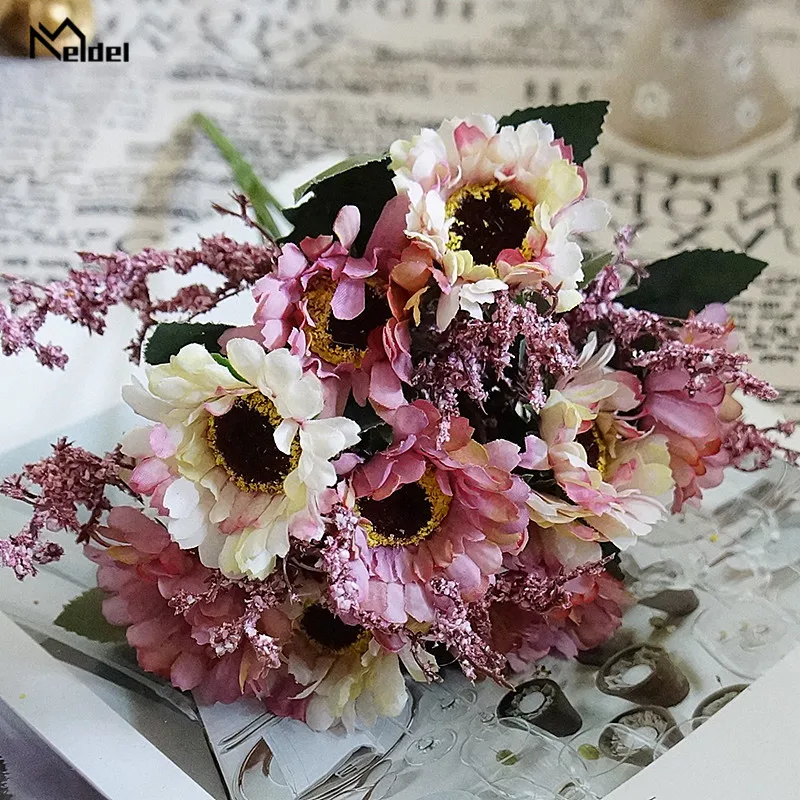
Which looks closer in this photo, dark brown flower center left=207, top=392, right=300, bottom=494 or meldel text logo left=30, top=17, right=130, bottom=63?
dark brown flower center left=207, top=392, right=300, bottom=494

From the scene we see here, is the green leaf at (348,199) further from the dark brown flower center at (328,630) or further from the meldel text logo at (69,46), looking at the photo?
the meldel text logo at (69,46)

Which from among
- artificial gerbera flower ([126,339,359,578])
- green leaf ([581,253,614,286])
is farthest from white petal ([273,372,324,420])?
green leaf ([581,253,614,286])

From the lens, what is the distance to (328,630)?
1.12ft

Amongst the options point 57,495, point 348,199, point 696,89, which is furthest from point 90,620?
point 696,89

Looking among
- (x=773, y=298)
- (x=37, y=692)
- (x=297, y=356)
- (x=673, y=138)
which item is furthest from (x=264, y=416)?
(x=673, y=138)

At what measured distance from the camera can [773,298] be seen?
2.04 feet

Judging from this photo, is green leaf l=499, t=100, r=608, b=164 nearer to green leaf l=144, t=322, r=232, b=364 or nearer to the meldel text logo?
green leaf l=144, t=322, r=232, b=364

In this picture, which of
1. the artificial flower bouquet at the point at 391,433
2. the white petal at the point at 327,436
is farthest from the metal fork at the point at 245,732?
the white petal at the point at 327,436

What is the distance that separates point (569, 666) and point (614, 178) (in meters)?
0.44

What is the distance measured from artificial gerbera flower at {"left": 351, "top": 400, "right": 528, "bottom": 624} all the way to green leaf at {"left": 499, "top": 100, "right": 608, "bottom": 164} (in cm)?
11

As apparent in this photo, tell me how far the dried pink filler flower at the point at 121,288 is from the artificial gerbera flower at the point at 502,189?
0.07m

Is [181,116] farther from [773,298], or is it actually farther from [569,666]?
[569,666]

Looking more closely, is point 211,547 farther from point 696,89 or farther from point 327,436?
point 696,89

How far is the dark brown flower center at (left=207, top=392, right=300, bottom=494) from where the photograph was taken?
29 cm
